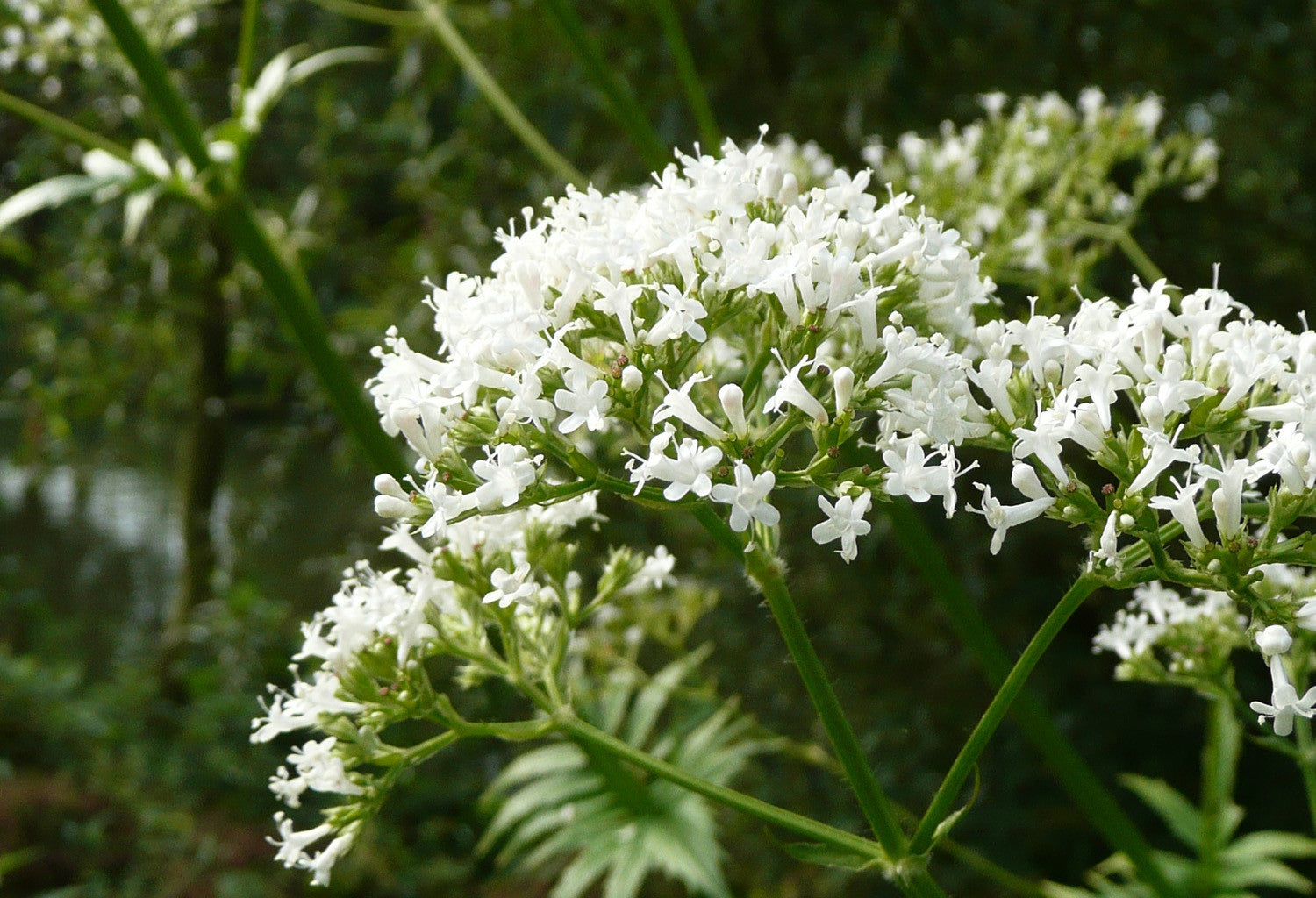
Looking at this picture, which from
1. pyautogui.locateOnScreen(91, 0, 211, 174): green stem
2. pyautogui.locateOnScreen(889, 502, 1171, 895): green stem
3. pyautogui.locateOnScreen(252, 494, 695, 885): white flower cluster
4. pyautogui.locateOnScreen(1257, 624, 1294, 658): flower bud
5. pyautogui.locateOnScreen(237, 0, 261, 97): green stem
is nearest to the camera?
pyautogui.locateOnScreen(1257, 624, 1294, 658): flower bud

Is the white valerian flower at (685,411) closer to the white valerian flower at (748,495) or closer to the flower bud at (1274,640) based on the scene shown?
the white valerian flower at (748,495)

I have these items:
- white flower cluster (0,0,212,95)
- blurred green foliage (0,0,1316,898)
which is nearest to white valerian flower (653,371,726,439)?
white flower cluster (0,0,212,95)

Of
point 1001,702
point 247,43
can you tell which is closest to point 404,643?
point 1001,702

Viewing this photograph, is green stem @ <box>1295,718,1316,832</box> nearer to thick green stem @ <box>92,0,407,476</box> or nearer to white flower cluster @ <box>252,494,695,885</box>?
white flower cluster @ <box>252,494,695,885</box>

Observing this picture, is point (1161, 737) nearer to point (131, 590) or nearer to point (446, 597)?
point (446, 597)

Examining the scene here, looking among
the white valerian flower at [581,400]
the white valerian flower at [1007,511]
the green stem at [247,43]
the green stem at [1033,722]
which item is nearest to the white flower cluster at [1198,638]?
the green stem at [1033,722]

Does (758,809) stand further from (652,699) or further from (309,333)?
(652,699)

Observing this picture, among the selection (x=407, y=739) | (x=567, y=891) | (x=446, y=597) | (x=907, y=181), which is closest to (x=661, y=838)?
(x=567, y=891)
